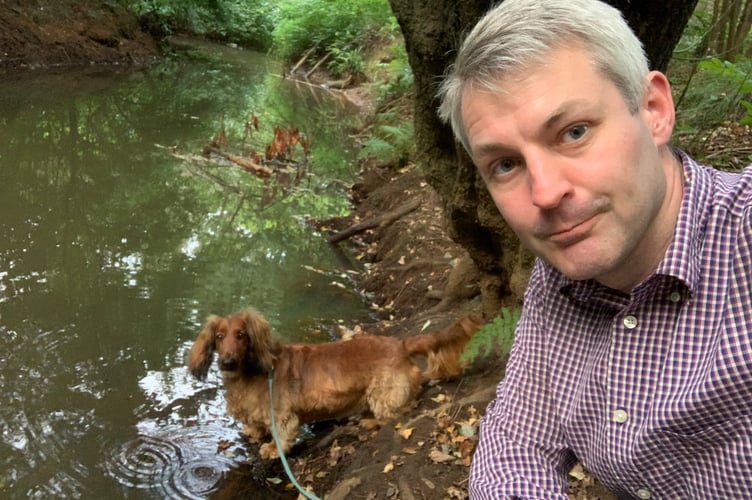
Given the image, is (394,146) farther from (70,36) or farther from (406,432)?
(70,36)

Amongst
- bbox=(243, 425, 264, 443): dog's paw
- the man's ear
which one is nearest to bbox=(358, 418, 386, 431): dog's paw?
bbox=(243, 425, 264, 443): dog's paw

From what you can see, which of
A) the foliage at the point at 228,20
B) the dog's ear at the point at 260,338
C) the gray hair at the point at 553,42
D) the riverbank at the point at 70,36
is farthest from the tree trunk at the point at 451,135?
the foliage at the point at 228,20

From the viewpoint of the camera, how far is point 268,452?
17.2 feet

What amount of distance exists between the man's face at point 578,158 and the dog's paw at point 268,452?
4.22m

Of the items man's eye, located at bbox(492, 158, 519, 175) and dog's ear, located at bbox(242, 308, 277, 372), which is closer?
man's eye, located at bbox(492, 158, 519, 175)

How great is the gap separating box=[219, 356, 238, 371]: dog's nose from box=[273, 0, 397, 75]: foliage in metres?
21.4

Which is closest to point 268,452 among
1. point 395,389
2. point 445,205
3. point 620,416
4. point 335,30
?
point 395,389

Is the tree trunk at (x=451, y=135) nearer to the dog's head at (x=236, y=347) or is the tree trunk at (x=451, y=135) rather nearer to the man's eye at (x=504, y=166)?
the dog's head at (x=236, y=347)

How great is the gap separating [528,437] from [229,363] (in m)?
3.63

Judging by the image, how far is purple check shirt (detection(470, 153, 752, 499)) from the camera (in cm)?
146

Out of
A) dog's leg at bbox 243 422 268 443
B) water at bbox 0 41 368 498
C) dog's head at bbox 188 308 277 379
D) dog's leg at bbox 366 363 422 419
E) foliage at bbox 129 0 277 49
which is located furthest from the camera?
foliage at bbox 129 0 277 49

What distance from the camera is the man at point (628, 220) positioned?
146 centimetres

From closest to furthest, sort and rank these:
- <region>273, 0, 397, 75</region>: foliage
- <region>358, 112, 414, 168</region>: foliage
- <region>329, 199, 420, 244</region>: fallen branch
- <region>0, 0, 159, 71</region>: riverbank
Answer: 1. <region>329, 199, 420, 244</region>: fallen branch
2. <region>358, 112, 414, 168</region>: foliage
3. <region>0, 0, 159, 71</region>: riverbank
4. <region>273, 0, 397, 75</region>: foliage

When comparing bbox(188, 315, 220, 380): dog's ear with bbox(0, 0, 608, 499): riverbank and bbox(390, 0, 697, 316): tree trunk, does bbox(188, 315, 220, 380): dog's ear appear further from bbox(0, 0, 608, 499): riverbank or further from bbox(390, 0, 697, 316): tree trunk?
bbox(390, 0, 697, 316): tree trunk
